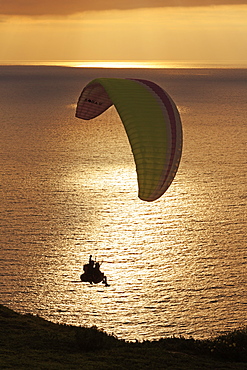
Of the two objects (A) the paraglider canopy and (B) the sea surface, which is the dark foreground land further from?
(B) the sea surface

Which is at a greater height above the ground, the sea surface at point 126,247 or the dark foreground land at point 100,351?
the sea surface at point 126,247

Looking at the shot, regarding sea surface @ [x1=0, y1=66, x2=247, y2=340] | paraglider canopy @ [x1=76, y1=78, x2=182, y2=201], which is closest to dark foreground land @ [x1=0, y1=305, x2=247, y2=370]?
paraglider canopy @ [x1=76, y1=78, x2=182, y2=201]

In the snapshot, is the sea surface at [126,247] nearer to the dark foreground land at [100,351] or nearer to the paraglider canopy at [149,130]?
the dark foreground land at [100,351]

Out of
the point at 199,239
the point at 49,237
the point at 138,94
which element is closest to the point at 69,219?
the point at 49,237

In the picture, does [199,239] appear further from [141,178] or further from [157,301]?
[141,178]

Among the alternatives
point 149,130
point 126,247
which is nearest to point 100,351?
point 149,130

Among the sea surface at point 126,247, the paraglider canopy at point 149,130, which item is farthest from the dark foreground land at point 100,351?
the sea surface at point 126,247
